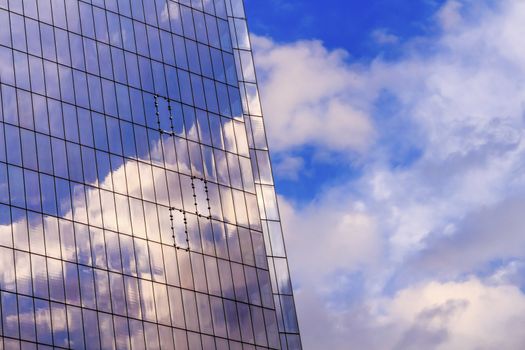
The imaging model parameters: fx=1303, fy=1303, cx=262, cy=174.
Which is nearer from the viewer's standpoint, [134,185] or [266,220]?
[134,185]

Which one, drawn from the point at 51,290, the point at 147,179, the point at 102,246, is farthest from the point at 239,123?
the point at 51,290

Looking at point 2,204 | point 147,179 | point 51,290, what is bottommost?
point 51,290

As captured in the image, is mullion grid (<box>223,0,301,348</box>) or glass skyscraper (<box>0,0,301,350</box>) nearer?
glass skyscraper (<box>0,0,301,350</box>)

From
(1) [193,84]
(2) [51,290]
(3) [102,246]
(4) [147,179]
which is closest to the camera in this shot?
(2) [51,290]

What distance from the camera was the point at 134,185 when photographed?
93.8m

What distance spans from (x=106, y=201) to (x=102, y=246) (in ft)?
12.6

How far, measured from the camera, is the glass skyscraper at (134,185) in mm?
84125

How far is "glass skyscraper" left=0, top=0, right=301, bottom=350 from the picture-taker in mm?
84125

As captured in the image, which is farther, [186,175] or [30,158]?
[186,175]

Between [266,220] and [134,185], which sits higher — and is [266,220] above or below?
above

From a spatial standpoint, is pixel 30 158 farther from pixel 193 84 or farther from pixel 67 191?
pixel 193 84

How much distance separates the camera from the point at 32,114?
8856cm

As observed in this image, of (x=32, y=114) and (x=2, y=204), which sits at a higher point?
(x=32, y=114)

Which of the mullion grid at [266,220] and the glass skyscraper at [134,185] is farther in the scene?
the mullion grid at [266,220]
